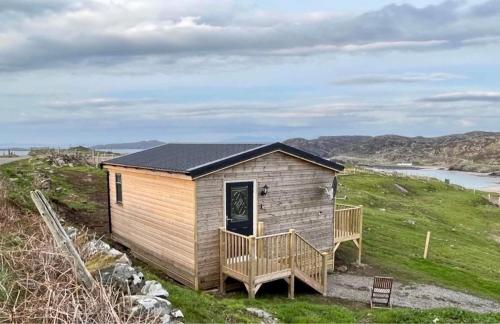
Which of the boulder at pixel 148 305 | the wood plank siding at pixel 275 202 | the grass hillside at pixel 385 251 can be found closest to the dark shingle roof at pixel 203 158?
the wood plank siding at pixel 275 202

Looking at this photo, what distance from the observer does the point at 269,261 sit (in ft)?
37.8

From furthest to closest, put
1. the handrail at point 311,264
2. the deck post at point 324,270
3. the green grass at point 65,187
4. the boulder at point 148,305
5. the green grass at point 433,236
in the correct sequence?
the green grass at point 65,187 < the green grass at point 433,236 < the deck post at point 324,270 < the handrail at point 311,264 < the boulder at point 148,305

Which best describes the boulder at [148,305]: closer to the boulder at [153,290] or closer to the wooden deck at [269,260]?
the boulder at [153,290]

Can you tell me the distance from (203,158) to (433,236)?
16642 mm

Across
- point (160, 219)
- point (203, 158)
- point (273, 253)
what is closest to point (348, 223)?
point (273, 253)

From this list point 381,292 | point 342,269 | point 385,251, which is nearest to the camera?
point 381,292

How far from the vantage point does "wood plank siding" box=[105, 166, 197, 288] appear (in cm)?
1180

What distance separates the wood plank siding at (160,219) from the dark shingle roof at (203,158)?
258 mm

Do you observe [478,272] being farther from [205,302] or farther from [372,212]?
[205,302]

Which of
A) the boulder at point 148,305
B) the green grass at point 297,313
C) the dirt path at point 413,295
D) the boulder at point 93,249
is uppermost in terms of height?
the boulder at point 93,249

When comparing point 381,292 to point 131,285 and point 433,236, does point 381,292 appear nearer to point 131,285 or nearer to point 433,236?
point 131,285

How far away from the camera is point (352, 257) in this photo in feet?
54.4

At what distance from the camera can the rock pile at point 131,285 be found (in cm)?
609

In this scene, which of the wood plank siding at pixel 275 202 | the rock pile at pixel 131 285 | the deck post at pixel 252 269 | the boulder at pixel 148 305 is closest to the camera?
the boulder at pixel 148 305
